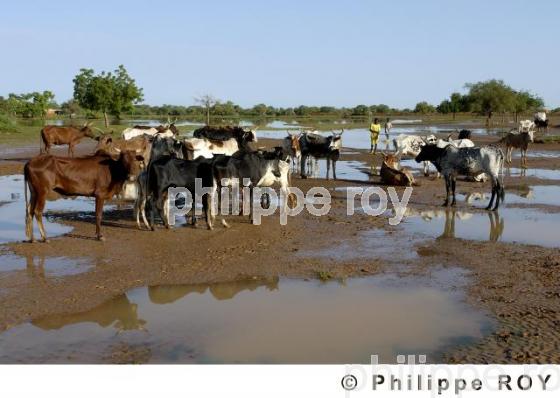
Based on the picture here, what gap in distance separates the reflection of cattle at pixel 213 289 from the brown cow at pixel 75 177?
122 inches

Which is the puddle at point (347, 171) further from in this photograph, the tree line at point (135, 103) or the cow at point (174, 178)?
the tree line at point (135, 103)

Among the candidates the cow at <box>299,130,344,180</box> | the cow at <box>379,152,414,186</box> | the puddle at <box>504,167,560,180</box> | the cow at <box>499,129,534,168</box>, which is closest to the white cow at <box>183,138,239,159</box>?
the cow at <box>299,130,344,180</box>

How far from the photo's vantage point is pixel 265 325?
271 inches

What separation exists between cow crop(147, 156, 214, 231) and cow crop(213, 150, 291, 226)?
0.85 feet

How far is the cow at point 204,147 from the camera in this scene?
50.6 ft

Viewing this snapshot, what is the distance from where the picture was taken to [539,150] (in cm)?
3128

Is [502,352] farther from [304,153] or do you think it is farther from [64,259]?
[304,153]

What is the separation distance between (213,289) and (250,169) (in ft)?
15.6

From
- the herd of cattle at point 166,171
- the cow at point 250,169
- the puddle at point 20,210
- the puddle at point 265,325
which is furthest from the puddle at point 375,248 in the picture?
the puddle at point 20,210

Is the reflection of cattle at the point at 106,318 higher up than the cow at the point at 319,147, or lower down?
lower down

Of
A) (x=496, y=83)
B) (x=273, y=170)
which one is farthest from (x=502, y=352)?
(x=496, y=83)

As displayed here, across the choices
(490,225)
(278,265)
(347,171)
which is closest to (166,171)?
(278,265)

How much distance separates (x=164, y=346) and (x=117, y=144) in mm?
11564

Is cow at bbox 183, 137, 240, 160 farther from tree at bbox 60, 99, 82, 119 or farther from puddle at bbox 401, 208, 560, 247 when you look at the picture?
tree at bbox 60, 99, 82, 119
